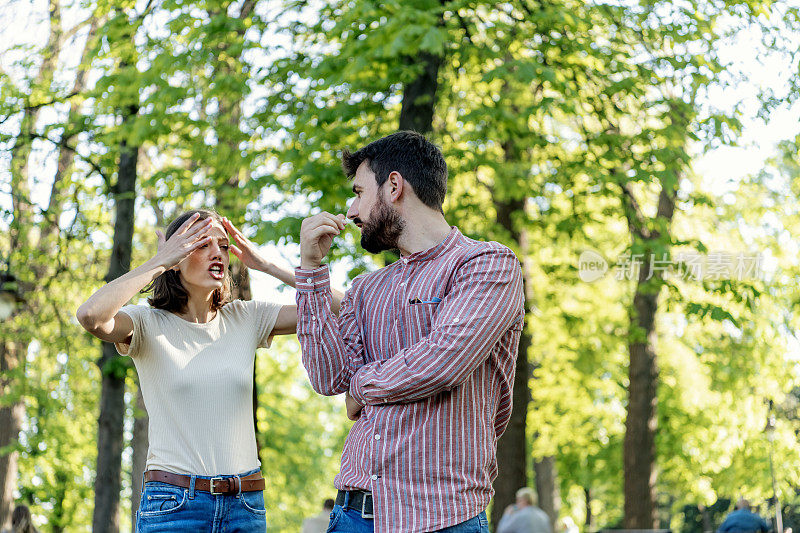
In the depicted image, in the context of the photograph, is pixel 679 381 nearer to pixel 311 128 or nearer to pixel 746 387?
pixel 746 387

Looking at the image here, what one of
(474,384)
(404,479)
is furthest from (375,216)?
(404,479)

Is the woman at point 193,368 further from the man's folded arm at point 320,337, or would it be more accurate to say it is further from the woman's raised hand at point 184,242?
the man's folded arm at point 320,337

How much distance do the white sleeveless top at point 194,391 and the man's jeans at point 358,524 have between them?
1.02 meters

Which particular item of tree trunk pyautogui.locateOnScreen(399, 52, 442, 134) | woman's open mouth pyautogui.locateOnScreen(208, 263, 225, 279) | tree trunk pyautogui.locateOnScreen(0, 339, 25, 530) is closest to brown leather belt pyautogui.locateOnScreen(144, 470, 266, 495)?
woman's open mouth pyautogui.locateOnScreen(208, 263, 225, 279)

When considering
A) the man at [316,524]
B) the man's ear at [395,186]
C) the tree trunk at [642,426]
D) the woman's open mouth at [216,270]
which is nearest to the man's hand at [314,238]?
the man's ear at [395,186]

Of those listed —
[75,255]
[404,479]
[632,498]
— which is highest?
[75,255]

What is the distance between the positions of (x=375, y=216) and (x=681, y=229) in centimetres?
1409

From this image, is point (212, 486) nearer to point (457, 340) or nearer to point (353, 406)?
point (353, 406)

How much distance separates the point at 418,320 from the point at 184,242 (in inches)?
46.6

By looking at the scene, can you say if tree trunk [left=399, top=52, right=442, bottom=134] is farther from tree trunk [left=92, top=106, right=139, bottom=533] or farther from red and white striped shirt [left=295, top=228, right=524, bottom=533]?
red and white striped shirt [left=295, top=228, right=524, bottom=533]

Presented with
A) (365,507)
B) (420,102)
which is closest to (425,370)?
(365,507)

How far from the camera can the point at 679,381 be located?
2127cm

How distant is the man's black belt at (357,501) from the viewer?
7.84ft

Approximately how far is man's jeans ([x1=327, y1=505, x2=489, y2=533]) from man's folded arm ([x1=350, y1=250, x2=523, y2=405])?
0.29 meters
